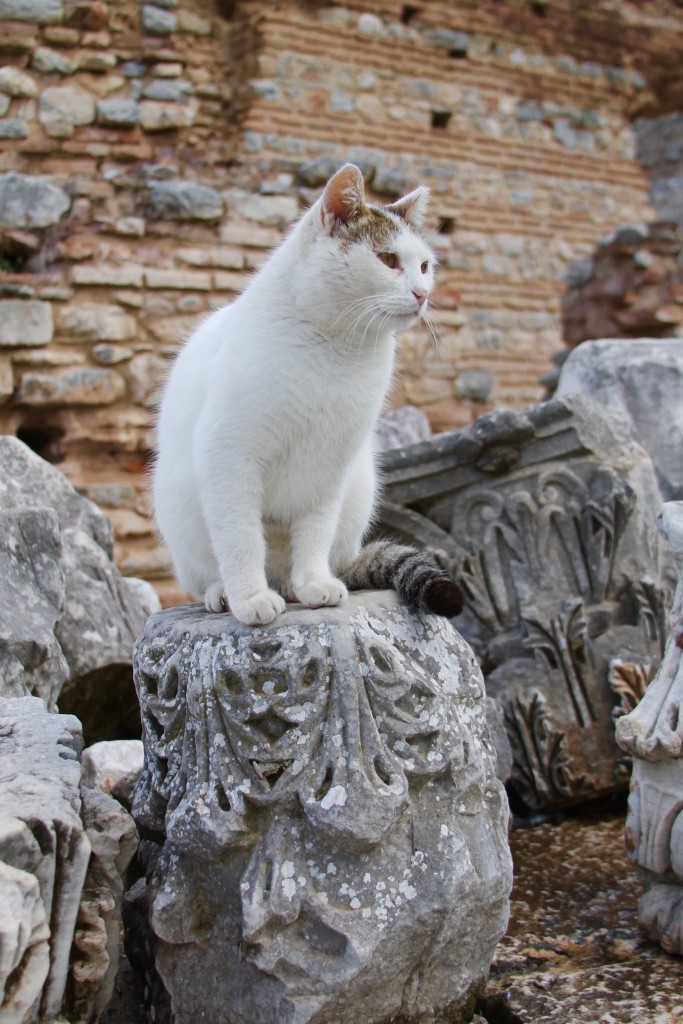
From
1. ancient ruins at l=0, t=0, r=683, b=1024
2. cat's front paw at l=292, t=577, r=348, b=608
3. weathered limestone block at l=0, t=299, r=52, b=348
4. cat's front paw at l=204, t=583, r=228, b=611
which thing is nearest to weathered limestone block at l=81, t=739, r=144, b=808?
ancient ruins at l=0, t=0, r=683, b=1024

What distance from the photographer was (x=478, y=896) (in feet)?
6.95

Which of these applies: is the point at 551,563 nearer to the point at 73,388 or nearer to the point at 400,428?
the point at 400,428

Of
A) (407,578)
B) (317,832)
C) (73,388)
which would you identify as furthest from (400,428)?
(317,832)

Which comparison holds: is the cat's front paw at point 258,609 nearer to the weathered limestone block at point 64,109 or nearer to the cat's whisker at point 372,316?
the cat's whisker at point 372,316

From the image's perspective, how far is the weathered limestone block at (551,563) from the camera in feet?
11.7

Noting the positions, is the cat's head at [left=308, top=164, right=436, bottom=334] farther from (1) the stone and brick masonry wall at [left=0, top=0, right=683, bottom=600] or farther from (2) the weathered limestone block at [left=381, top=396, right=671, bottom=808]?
(1) the stone and brick masonry wall at [left=0, top=0, right=683, bottom=600]

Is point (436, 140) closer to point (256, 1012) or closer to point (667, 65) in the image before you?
point (667, 65)

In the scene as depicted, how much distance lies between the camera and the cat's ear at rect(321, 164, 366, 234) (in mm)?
2504

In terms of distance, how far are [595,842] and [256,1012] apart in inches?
65.6

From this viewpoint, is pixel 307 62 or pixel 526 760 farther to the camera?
pixel 307 62

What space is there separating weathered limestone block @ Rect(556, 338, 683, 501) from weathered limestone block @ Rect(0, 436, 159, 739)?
2.11m

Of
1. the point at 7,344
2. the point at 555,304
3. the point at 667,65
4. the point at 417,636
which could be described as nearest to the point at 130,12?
the point at 7,344

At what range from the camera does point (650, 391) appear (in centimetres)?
454

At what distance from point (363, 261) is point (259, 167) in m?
5.02
